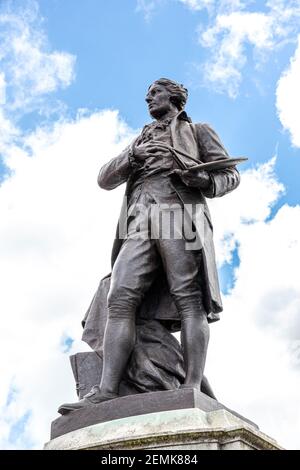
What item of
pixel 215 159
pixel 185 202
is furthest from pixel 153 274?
pixel 215 159

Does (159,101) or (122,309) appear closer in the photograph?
(122,309)

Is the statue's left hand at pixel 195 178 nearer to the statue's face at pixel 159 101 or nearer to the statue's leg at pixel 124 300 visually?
the statue's leg at pixel 124 300

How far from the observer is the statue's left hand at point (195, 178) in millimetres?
7719

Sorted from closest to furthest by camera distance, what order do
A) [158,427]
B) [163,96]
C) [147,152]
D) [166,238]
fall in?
[158,427] < [166,238] < [147,152] < [163,96]

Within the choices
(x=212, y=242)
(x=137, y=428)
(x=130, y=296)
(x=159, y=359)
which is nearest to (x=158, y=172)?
(x=212, y=242)

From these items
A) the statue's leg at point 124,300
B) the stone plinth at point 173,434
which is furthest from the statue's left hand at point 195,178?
the stone plinth at point 173,434

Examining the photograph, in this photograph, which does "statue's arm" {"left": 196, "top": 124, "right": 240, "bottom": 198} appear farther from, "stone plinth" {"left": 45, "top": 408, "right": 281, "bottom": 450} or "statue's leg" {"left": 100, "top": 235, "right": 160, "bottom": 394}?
"stone plinth" {"left": 45, "top": 408, "right": 281, "bottom": 450}

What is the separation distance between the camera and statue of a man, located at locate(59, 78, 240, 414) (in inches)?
282

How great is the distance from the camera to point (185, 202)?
25.8 ft

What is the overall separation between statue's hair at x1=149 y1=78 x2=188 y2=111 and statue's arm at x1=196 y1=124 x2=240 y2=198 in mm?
427

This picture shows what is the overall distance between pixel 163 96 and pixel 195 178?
145 centimetres

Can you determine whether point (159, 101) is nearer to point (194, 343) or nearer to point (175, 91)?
point (175, 91)

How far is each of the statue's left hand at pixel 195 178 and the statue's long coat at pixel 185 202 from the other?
10cm
